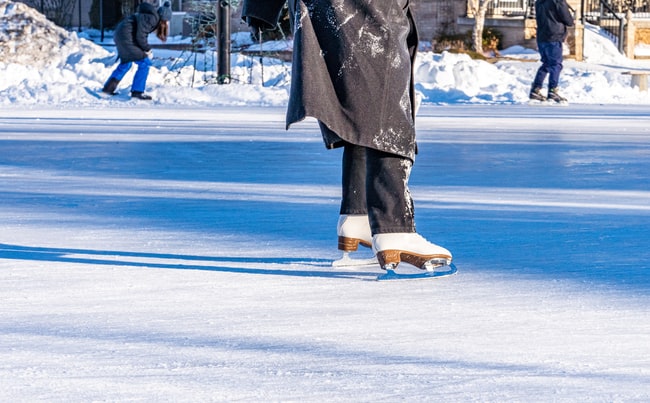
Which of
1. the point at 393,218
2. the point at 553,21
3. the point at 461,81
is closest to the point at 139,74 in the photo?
the point at 553,21

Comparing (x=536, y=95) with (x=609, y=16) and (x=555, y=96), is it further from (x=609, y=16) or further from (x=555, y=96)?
(x=609, y=16)

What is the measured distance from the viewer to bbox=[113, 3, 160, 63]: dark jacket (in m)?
20.4

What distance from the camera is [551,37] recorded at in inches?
792

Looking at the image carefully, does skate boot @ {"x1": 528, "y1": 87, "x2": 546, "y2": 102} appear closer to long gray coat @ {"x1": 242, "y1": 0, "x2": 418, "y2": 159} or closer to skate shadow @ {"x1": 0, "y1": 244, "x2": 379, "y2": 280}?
skate shadow @ {"x1": 0, "y1": 244, "x2": 379, "y2": 280}

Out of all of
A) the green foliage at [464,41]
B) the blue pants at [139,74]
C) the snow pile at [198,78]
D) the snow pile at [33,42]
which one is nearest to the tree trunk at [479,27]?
the green foliage at [464,41]

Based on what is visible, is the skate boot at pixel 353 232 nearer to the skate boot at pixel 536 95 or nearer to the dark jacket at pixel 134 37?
the skate boot at pixel 536 95

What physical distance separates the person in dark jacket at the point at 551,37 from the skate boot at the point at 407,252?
607 inches

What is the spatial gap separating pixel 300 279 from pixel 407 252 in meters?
0.35

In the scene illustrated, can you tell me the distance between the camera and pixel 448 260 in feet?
15.4

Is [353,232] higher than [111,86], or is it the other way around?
[353,232]

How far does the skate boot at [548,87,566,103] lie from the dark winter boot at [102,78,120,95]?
5.84m

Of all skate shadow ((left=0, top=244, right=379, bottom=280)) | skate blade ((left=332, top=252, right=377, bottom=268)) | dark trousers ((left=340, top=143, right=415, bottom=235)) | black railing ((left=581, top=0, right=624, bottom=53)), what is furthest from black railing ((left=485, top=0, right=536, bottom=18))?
dark trousers ((left=340, top=143, right=415, bottom=235))

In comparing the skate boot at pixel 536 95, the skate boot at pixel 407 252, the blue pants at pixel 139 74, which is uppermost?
the skate boot at pixel 407 252

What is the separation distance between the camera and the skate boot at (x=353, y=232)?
193 inches
